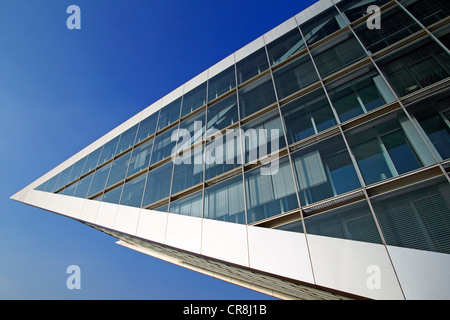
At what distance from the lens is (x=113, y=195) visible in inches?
556

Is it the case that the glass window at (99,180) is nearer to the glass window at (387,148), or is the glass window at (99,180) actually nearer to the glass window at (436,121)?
the glass window at (387,148)

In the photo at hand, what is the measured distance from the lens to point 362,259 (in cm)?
545

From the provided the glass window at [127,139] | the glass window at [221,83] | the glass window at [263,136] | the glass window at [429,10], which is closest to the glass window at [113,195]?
the glass window at [127,139]

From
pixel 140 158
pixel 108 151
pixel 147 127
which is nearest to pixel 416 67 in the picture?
pixel 140 158

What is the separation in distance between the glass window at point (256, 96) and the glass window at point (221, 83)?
48.3 inches

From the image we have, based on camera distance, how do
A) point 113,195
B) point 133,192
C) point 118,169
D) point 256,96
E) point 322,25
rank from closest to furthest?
point 322,25, point 256,96, point 133,192, point 113,195, point 118,169

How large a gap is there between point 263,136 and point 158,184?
5916 mm

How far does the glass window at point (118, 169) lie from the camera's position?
1503cm

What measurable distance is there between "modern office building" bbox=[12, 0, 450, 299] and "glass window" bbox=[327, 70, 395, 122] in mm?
45

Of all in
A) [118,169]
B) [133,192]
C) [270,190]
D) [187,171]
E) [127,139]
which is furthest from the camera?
[127,139]

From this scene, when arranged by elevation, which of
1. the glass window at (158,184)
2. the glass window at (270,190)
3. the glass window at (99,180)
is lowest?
the glass window at (270,190)

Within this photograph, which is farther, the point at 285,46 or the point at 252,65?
the point at 252,65

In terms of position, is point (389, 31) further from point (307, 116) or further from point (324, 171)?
point (324, 171)

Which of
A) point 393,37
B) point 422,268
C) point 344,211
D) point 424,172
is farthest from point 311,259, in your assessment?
point 393,37
